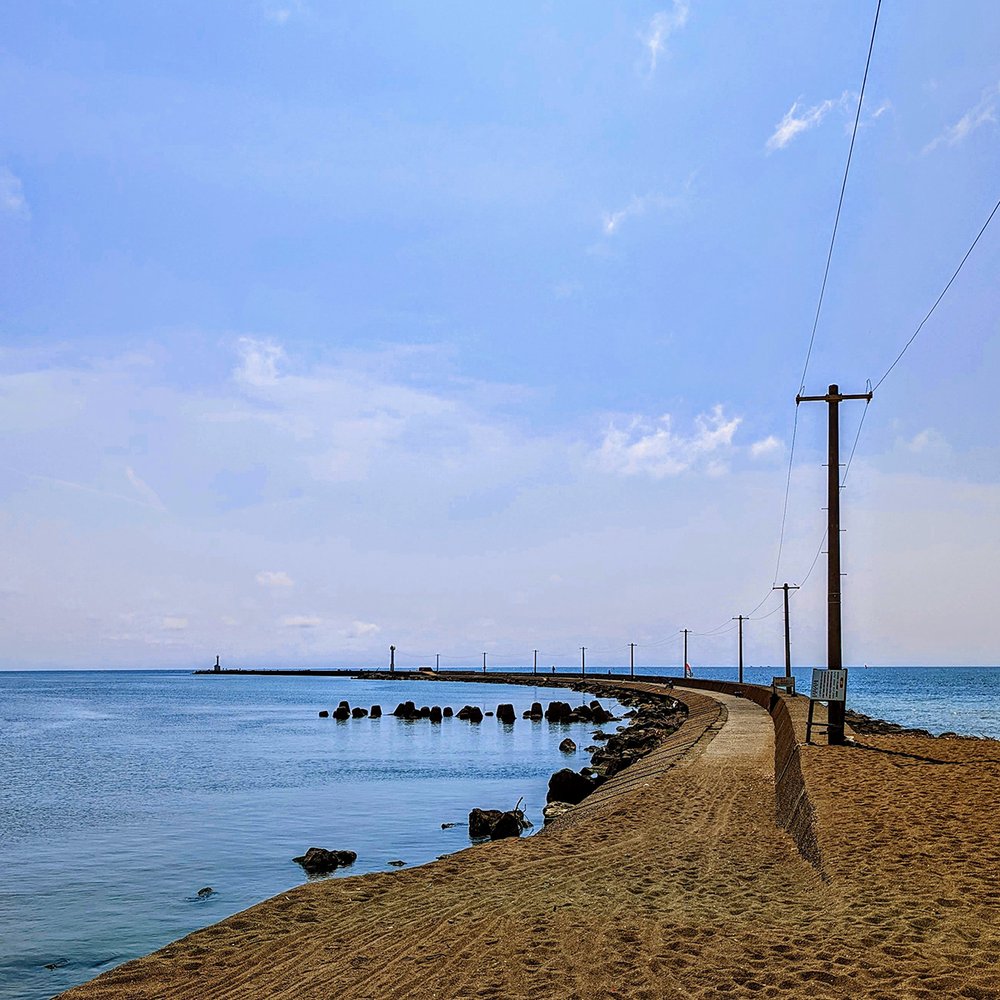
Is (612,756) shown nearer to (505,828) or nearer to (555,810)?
(555,810)

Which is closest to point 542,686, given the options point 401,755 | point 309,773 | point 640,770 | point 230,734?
point 230,734

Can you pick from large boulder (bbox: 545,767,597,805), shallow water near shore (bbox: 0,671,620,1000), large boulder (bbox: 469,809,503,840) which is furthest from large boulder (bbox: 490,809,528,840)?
large boulder (bbox: 545,767,597,805)

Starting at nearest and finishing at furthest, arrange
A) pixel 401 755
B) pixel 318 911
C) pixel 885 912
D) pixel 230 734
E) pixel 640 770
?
1. pixel 885 912
2. pixel 318 911
3. pixel 640 770
4. pixel 401 755
5. pixel 230 734

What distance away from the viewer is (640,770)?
22.1m

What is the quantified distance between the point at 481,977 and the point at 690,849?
226 inches

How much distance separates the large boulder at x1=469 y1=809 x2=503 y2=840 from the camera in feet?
60.7

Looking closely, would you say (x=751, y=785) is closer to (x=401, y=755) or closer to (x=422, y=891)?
(x=422, y=891)

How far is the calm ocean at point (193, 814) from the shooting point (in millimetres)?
13359

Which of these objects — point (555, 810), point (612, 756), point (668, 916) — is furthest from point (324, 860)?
point (612, 756)

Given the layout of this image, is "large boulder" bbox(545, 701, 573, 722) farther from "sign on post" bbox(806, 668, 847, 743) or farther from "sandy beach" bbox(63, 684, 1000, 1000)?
"sandy beach" bbox(63, 684, 1000, 1000)

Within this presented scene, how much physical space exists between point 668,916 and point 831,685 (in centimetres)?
1237

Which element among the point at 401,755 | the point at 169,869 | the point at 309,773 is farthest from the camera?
the point at 401,755

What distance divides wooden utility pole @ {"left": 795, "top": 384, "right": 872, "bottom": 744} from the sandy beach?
5.36m

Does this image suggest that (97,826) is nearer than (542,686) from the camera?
Yes
